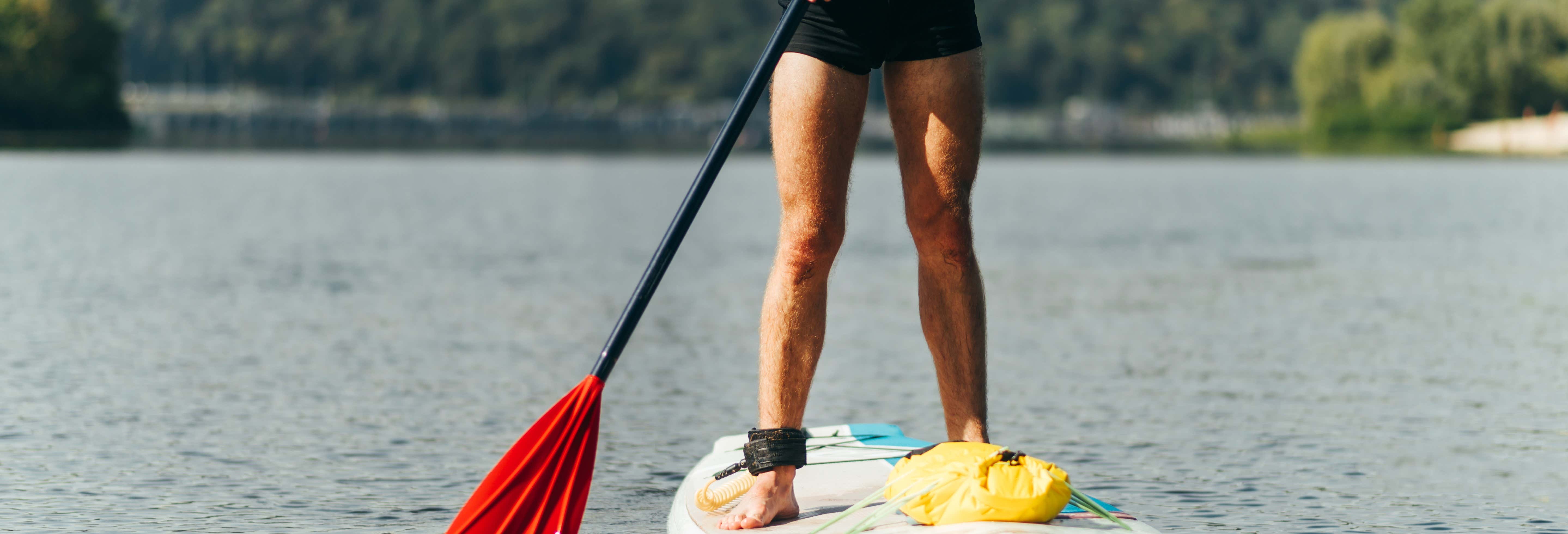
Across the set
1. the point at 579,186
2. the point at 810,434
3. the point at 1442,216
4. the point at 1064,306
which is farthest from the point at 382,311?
the point at 579,186

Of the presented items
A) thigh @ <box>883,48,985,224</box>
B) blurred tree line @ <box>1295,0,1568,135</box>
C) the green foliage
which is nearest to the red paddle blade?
thigh @ <box>883,48,985,224</box>

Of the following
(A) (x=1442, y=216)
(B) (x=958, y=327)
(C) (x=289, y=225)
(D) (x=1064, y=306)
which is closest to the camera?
(B) (x=958, y=327)

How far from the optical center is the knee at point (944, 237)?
4352mm

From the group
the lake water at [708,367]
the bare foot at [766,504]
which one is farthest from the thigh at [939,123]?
the lake water at [708,367]

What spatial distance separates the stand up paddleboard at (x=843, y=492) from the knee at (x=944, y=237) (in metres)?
0.57

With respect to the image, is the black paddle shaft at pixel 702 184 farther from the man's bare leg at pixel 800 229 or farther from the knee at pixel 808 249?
the knee at pixel 808 249

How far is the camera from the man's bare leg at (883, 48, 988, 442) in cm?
429

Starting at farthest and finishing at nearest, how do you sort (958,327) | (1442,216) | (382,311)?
(1442,216) → (382,311) → (958,327)

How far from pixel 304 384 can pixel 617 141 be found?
15195 centimetres

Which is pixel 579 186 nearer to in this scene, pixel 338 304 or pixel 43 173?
pixel 43 173

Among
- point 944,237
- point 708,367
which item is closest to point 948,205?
point 944,237

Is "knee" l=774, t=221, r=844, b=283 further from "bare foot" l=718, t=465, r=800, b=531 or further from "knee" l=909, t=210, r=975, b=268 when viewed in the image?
"bare foot" l=718, t=465, r=800, b=531

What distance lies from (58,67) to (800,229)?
92323mm

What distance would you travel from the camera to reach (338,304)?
37.0ft
